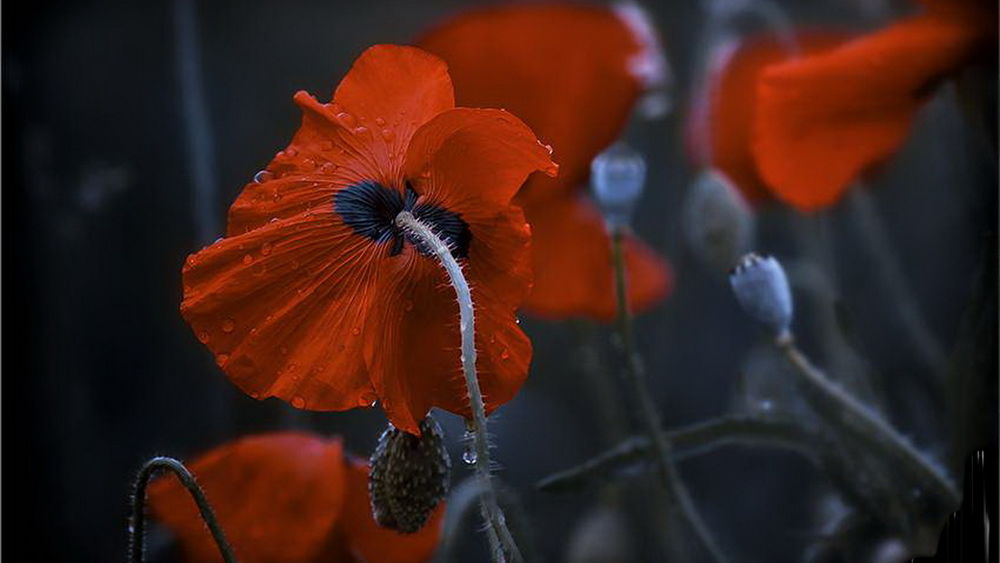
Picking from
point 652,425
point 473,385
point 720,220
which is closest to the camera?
point 473,385

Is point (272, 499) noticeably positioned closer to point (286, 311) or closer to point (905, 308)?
point (286, 311)

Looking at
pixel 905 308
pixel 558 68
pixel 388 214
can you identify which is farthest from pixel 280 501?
pixel 905 308

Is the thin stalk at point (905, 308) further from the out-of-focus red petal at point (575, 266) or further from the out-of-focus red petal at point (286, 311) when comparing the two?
the out-of-focus red petal at point (286, 311)

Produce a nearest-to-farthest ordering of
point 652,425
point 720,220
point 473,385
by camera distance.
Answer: point 473,385 < point 652,425 < point 720,220

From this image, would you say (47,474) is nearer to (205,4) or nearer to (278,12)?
(205,4)

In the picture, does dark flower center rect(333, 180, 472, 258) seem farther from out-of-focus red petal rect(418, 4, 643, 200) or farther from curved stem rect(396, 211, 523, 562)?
out-of-focus red petal rect(418, 4, 643, 200)

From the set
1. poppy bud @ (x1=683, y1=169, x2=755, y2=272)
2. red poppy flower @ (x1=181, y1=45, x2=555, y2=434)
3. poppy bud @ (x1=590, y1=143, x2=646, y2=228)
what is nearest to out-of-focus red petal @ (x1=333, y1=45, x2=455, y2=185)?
red poppy flower @ (x1=181, y1=45, x2=555, y2=434)

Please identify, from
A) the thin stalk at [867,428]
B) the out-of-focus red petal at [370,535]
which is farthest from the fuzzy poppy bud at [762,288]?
the out-of-focus red petal at [370,535]
